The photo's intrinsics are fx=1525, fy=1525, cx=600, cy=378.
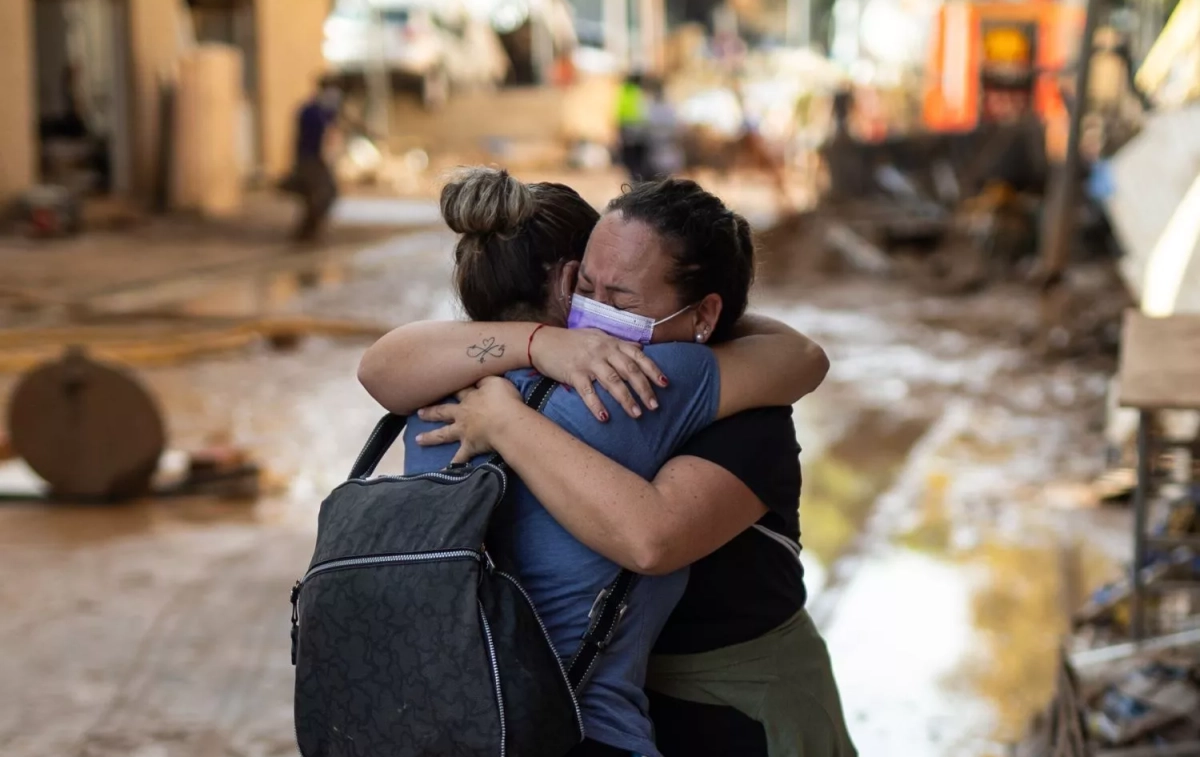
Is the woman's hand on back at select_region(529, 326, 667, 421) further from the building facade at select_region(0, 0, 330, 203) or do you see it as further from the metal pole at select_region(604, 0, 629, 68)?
the metal pole at select_region(604, 0, 629, 68)

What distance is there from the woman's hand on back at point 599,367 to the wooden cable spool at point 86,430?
550 cm

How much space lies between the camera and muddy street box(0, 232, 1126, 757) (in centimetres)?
459

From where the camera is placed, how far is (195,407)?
9.72 meters

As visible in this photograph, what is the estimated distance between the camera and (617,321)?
203cm

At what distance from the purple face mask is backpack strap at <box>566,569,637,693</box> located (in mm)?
313

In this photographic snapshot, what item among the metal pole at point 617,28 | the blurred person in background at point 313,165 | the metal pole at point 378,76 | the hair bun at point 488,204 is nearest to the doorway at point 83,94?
the blurred person in background at point 313,165

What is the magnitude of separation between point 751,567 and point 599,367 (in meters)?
0.40

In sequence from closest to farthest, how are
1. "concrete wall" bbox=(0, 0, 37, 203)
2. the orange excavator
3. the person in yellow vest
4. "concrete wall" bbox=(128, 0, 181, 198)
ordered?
1. "concrete wall" bbox=(0, 0, 37, 203)
2. "concrete wall" bbox=(128, 0, 181, 198)
3. the person in yellow vest
4. the orange excavator

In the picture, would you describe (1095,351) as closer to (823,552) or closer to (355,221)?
(823,552)

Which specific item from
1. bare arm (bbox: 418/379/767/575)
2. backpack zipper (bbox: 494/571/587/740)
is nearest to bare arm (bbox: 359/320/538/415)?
bare arm (bbox: 418/379/767/575)

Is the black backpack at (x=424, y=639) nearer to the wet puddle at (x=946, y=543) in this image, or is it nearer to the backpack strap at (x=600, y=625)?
the backpack strap at (x=600, y=625)

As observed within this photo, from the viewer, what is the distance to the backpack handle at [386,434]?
6.59ft

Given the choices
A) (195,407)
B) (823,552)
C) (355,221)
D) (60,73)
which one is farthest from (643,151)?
(823,552)

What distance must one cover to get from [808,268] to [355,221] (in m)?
7.09
